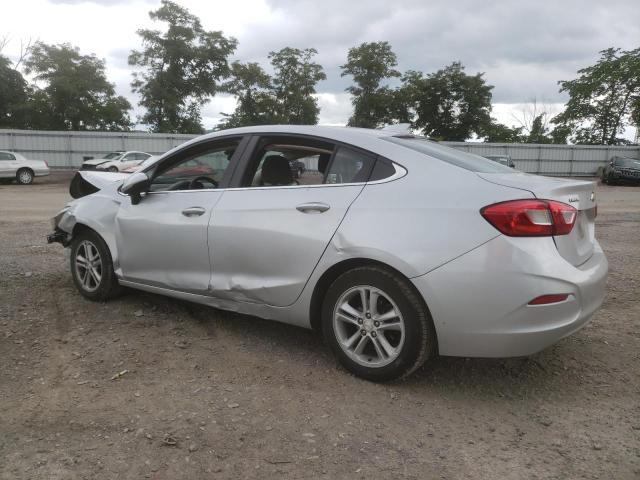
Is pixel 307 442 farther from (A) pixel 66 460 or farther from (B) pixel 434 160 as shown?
(B) pixel 434 160

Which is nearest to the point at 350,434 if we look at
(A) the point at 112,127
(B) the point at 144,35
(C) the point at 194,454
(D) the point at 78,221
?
(C) the point at 194,454

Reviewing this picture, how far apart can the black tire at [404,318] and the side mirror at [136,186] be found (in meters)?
1.80

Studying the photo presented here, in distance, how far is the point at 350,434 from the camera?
8.11 feet

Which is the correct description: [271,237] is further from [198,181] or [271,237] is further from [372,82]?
[372,82]

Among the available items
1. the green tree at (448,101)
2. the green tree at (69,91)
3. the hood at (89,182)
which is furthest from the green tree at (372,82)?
the hood at (89,182)

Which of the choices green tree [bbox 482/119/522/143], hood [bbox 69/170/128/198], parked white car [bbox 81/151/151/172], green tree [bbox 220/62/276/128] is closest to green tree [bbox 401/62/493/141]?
green tree [bbox 482/119/522/143]

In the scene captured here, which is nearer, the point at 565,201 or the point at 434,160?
the point at 565,201

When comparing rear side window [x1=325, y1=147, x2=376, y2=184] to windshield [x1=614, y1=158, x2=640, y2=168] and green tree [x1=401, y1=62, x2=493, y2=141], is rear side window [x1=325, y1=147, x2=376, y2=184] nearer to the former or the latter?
windshield [x1=614, y1=158, x2=640, y2=168]

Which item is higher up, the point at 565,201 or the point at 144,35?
the point at 144,35

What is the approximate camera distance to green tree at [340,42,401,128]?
147 ft

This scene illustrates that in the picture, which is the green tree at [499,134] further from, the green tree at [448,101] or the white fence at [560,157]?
the white fence at [560,157]

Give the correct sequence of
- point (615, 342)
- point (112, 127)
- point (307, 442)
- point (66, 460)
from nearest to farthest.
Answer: point (66, 460) → point (307, 442) → point (615, 342) → point (112, 127)

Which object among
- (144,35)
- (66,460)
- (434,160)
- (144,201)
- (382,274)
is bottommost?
(66,460)

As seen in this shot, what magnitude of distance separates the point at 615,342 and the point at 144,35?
38519 millimetres
